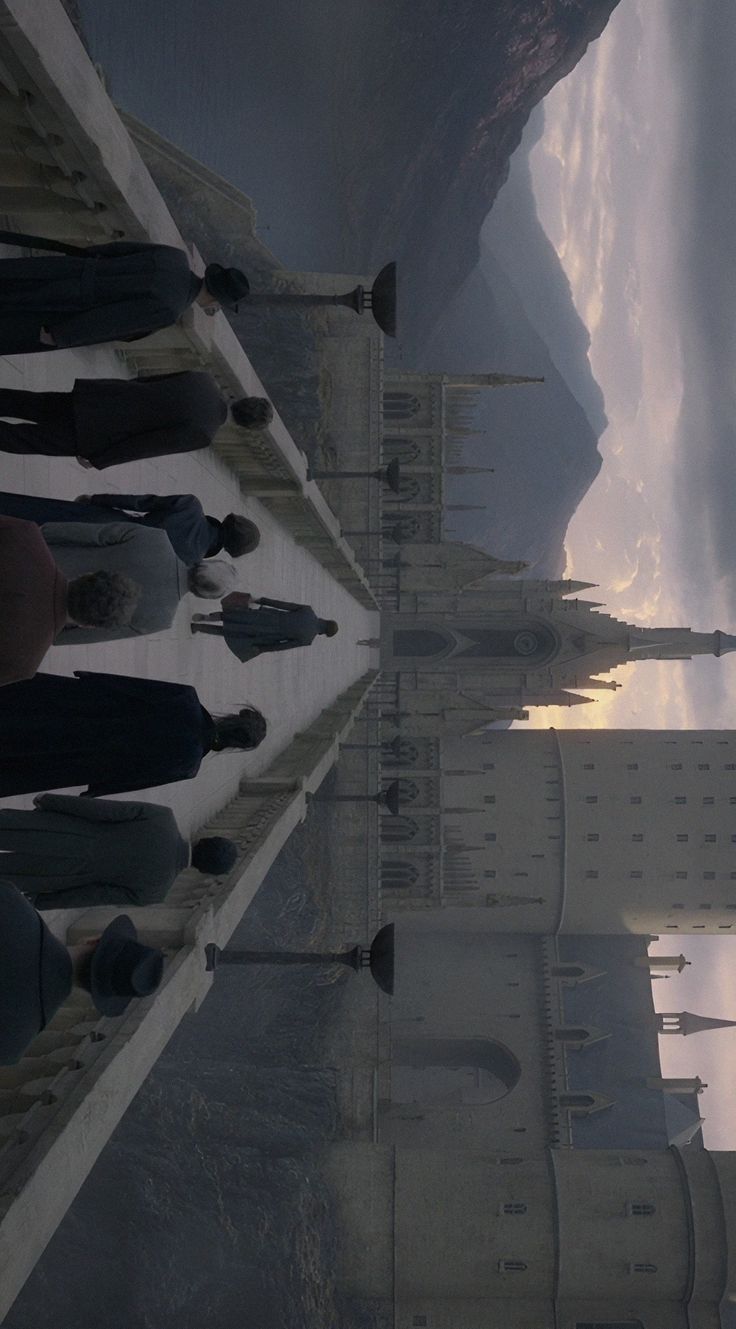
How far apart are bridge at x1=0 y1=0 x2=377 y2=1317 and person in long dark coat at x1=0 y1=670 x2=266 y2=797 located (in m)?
1.10

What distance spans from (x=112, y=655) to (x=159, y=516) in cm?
152

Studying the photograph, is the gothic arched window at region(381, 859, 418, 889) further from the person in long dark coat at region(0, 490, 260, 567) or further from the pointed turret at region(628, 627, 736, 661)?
the person in long dark coat at region(0, 490, 260, 567)

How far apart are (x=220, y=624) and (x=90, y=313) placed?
14.6ft

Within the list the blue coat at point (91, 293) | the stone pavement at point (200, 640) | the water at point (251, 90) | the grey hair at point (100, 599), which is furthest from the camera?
the water at point (251, 90)

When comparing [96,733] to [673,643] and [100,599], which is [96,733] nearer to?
[100,599]

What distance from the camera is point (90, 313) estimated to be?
4.94 m

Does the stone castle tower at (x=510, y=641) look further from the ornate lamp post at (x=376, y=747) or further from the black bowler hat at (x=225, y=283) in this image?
the black bowler hat at (x=225, y=283)

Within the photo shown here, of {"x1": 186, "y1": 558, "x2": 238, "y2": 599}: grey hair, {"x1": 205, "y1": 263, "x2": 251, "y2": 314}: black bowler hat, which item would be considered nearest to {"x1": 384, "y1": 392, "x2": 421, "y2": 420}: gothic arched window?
{"x1": 205, "y1": 263, "x2": 251, "y2": 314}: black bowler hat

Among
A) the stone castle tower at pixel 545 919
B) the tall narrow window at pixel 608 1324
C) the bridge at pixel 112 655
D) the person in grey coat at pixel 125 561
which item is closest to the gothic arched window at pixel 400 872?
the stone castle tower at pixel 545 919

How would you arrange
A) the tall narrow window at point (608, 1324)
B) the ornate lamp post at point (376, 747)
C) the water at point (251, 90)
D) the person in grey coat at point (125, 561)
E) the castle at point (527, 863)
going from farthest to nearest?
the castle at point (527, 863) → the ornate lamp post at point (376, 747) → the tall narrow window at point (608, 1324) → the water at point (251, 90) → the person in grey coat at point (125, 561)

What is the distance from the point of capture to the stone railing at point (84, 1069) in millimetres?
4391

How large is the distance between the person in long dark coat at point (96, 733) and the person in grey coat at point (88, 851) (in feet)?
0.47

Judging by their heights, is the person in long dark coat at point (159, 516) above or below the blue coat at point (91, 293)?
below

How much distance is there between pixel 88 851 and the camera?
5031 millimetres
